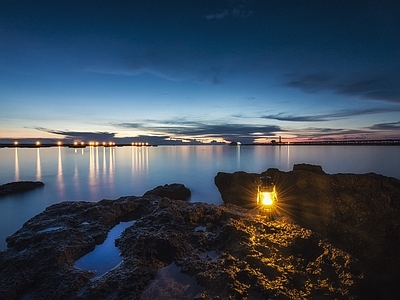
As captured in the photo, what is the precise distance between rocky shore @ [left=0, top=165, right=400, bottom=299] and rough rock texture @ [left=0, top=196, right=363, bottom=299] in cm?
2

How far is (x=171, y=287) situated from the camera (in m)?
4.25

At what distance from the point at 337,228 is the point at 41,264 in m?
9.27

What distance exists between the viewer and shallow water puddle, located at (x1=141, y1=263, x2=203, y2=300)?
4039 millimetres

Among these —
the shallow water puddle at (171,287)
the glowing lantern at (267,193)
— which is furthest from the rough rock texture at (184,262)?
the glowing lantern at (267,193)

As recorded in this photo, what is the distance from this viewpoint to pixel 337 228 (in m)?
8.28

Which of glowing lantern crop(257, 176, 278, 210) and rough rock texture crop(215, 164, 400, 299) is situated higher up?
glowing lantern crop(257, 176, 278, 210)

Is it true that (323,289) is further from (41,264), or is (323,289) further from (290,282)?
(41,264)

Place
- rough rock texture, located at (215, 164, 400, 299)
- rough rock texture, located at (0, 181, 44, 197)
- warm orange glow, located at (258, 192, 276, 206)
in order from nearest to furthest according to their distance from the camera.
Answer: rough rock texture, located at (215, 164, 400, 299) → warm orange glow, located at (258, 192, 276, 206) → rough rock texture, located at (0, 181, 44, 197)

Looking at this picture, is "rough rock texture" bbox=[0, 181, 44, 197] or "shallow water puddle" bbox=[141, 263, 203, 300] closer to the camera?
"shallow water puddle" bbox=[141, 263, 203, 300]

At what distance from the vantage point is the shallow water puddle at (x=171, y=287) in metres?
4.04

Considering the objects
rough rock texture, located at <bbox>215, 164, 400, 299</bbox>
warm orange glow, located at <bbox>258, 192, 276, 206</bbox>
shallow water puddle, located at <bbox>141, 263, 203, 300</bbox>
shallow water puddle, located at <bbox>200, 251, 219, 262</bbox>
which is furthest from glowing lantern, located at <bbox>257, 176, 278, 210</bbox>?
shallow water puddle, located at <bbox>141, 263, 203, 300</bbox>

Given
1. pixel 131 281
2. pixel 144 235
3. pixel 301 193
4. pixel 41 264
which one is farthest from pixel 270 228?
pixel 41 264

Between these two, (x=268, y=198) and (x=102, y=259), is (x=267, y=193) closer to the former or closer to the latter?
(x=268, y=198)

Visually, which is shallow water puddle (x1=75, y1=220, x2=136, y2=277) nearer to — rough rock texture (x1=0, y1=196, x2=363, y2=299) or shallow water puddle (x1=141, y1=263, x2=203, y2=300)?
rough rock texture (x1=0, y1=196, x2=363, y2=299)
